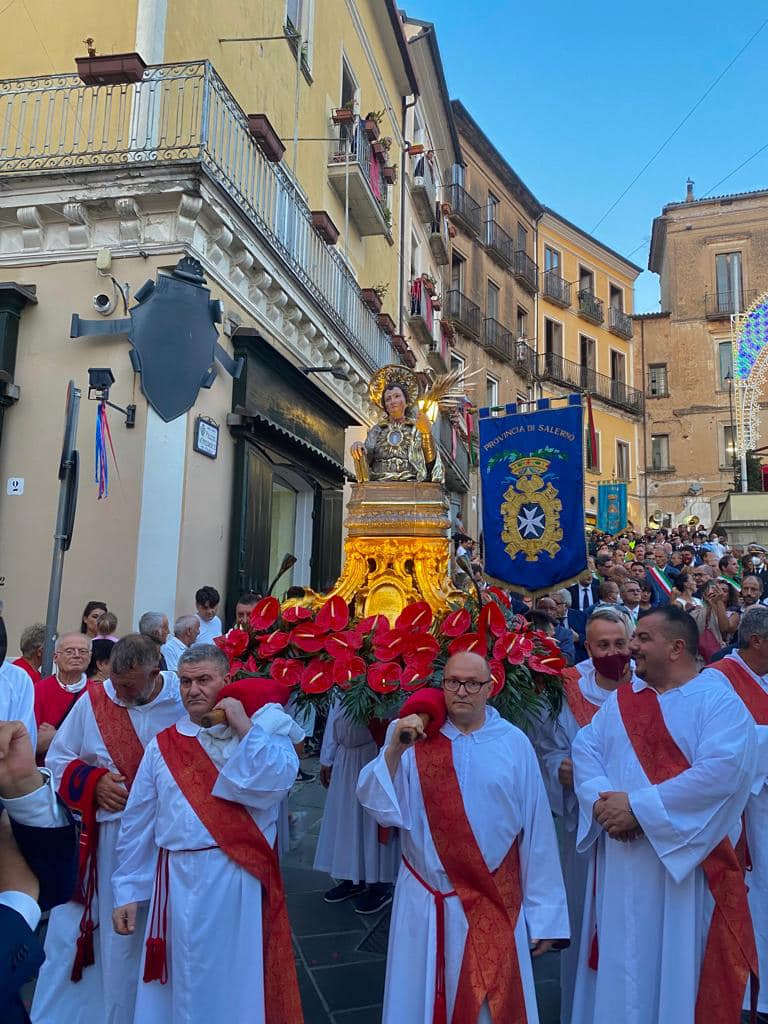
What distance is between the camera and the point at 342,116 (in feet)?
41.2

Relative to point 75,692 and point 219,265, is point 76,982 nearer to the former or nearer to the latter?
point 75,692

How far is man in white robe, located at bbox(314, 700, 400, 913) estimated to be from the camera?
4.74m

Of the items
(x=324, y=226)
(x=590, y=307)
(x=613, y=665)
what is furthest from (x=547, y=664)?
(x=590, y=307)

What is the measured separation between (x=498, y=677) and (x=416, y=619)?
0.55 meters

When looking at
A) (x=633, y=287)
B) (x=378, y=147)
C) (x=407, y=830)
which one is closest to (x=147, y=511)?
(x=407, y=830)

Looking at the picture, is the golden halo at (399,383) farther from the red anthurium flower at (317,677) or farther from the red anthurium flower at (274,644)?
the red anthurium flower at (317,677)

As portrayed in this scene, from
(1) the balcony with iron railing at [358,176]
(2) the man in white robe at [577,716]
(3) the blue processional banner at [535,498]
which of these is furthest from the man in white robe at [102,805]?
(1) the balcony with iron railing at [358,176]

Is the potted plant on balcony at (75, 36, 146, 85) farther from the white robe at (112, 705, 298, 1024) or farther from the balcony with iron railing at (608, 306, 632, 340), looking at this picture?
the balcony with iron railing at (608, 306, 632, 340)

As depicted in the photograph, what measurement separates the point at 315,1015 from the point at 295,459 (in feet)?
25.0

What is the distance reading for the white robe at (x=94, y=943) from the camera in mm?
2994

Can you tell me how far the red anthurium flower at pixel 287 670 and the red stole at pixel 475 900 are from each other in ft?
4.06

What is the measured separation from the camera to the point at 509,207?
90.3 ft

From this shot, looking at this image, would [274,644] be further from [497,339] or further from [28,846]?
[497,339]

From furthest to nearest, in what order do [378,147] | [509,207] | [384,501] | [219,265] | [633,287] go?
[633,287]
[509,207]
[378,147]
[219,265]
[384,501]
